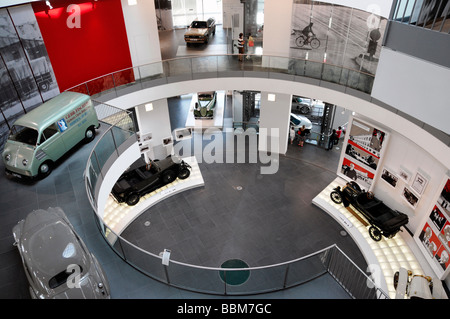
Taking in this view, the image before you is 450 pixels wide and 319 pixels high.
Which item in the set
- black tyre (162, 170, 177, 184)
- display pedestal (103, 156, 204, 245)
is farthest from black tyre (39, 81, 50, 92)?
black tyre (162, 170, 177, 184)

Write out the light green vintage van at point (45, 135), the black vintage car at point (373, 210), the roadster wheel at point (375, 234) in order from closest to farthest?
the light green vintage van at point (45, 135) < the black vintage car at point (373, 210) < the roadster wheel at point (375, 234)

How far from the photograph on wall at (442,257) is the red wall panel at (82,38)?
485 inches

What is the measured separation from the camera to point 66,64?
12.4 m

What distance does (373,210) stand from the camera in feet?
39.4

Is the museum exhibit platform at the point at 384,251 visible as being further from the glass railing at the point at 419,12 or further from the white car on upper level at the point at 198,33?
the white car on upper level at the point at 198,33

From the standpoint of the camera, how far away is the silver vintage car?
19.3 feet

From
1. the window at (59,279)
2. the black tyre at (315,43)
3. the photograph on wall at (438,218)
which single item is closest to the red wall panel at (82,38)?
the black tyre at (315,43)

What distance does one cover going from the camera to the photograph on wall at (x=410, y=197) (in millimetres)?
11021

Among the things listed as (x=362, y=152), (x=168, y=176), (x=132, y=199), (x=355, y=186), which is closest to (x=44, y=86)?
(x=132, y=199)
